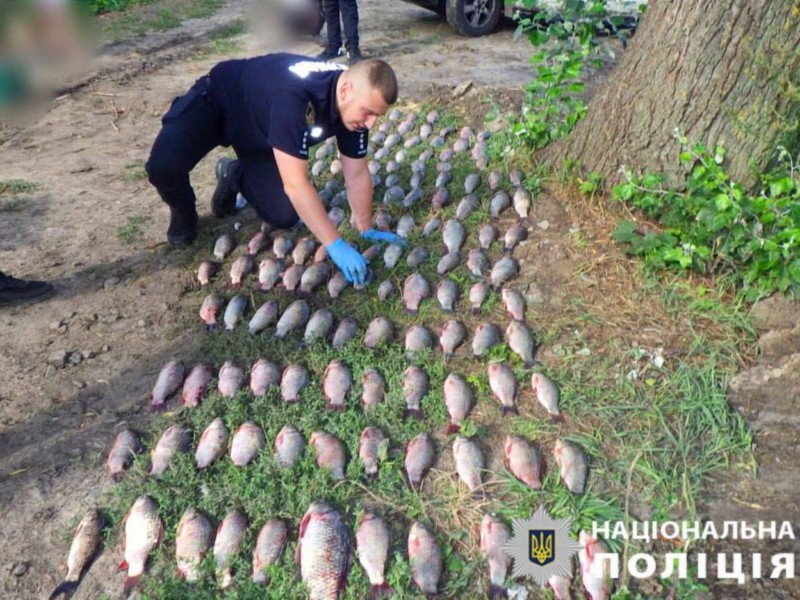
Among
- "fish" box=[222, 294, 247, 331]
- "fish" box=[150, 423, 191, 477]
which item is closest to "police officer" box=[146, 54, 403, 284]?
"fish" box=[222, 294, 247, 331]

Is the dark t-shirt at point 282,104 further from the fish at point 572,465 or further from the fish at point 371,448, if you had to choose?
the fish at point 572,465

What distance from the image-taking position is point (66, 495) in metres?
2.87

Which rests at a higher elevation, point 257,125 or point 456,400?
point 257,125

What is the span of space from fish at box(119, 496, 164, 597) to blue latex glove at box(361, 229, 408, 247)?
239 cm

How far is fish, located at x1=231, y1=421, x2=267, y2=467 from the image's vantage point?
2.99 m

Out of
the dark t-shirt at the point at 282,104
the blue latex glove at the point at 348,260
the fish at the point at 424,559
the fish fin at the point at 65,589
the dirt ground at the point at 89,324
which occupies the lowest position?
the dirt ground at the point at 89,324

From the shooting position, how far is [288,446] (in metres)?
3.03

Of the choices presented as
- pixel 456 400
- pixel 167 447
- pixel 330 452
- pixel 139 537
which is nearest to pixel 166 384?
pixel 167 447

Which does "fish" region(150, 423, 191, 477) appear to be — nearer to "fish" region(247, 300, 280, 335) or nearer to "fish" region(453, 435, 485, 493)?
"fish" region(247, 300, 280, 335)

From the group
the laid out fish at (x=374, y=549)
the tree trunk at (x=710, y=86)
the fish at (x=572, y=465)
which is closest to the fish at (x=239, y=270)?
the laid out fish at (x=374, y=549)

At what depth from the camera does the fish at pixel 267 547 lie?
8.36 ft

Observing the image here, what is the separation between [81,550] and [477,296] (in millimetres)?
2482

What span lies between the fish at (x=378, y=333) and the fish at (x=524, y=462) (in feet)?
3.22

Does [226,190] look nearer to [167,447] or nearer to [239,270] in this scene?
[239,270]
